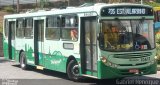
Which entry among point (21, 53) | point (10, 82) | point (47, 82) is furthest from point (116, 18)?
Answer: point (21, 53)

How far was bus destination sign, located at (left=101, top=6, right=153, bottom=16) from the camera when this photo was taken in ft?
47.8

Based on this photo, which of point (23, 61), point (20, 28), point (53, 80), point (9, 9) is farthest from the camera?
point (9, 9)

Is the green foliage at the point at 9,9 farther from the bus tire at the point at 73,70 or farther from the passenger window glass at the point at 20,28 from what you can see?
the bus tire at the point at 73,70

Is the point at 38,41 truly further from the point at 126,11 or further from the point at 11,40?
the point at 126,11

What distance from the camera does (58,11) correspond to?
1773 cm

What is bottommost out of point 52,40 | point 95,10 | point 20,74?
point 20,74

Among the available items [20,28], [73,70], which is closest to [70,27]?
[73,70]

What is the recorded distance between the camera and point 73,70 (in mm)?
16422

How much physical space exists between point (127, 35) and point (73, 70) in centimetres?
276

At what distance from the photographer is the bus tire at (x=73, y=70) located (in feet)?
53.3

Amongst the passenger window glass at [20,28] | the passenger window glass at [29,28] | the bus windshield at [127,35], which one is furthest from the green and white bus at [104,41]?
the passenger window glass at [20,28]

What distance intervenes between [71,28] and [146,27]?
2859mm

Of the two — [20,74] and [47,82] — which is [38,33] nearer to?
[20,74]

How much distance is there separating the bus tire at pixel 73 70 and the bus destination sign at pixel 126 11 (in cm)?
264
